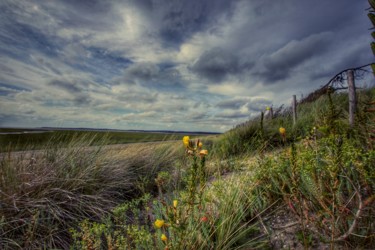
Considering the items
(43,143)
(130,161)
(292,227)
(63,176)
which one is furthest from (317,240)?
(43,143)

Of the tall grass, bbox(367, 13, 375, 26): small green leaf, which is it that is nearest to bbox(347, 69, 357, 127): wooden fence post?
bbox(367, 13, 375, 26): small green leaf

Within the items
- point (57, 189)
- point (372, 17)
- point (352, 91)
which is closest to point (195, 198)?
point (57, 189)

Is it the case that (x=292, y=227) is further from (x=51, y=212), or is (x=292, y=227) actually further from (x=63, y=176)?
(x=63, y=176)

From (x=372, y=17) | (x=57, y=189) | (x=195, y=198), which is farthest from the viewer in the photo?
(x=57, y=189)

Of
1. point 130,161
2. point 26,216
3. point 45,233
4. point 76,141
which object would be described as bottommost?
point 45,233

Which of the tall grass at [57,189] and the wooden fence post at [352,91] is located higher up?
the wooden fence post at [352,91]

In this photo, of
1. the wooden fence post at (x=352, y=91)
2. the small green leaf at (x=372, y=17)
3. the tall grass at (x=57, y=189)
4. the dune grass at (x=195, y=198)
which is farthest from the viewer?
the wooden fence post at (x=352, y=91)

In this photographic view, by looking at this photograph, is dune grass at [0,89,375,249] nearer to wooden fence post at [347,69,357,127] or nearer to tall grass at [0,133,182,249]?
tall grass at [0,133,182,249]

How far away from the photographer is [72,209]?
3.55 m

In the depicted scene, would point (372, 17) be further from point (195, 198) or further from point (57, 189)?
point (57, 189)

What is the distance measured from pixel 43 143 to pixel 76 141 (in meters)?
0.79

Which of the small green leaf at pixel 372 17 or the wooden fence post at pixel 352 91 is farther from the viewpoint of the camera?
the wooden fence post at pixel 352 91

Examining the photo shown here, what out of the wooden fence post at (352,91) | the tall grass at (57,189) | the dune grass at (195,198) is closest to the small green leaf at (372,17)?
the dune grass at (195,198)

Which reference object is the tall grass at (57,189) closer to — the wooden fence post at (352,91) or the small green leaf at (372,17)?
the small green leaf at (372,17)
